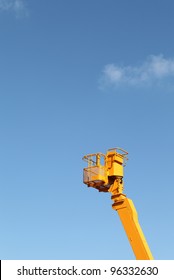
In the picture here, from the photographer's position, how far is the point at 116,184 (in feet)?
58.9

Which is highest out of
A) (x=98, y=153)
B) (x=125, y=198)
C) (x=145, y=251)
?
(x=98, y=153)

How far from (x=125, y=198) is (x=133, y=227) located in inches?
46.0

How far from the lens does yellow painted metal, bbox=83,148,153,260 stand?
56.5 feet

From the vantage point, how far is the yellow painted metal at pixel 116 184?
1722cm
